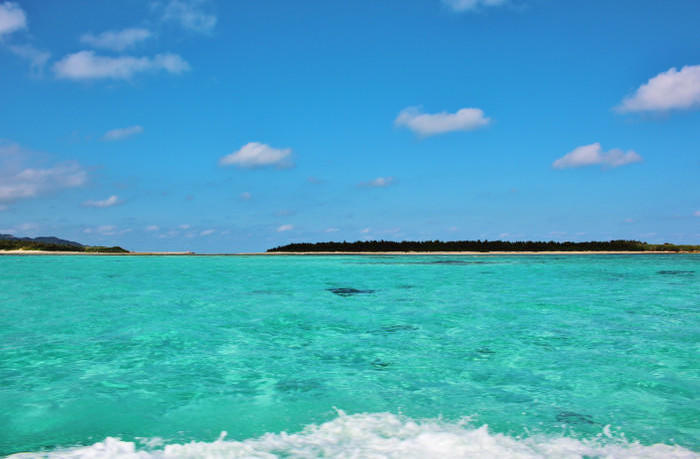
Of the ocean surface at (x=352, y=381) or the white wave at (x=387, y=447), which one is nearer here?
the white wave at (x=387, y=447)

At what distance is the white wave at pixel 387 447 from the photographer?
5.44 meters

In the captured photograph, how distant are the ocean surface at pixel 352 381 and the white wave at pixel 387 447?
0.09 ft

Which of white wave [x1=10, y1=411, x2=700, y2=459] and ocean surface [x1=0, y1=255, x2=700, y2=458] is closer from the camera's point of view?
white wave [x1=10, y1=411, x2=700, y2=459]

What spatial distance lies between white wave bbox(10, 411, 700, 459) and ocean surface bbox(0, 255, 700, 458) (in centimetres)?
3

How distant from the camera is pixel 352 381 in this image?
28.2ft

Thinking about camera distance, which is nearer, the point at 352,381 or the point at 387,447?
the point at 387,447

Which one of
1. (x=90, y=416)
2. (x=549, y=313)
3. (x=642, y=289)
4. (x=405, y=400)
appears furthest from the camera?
(x=642, y=289)

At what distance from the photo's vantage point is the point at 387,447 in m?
5.56

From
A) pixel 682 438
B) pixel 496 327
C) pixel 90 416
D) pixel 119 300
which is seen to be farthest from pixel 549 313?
pixel 119 300

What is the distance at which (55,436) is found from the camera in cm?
612

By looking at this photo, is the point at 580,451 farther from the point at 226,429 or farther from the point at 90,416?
the point at 90,416

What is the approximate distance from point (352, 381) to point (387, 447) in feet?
10.1

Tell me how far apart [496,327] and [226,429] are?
32.4ft

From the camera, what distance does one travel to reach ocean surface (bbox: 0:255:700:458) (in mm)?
5867
